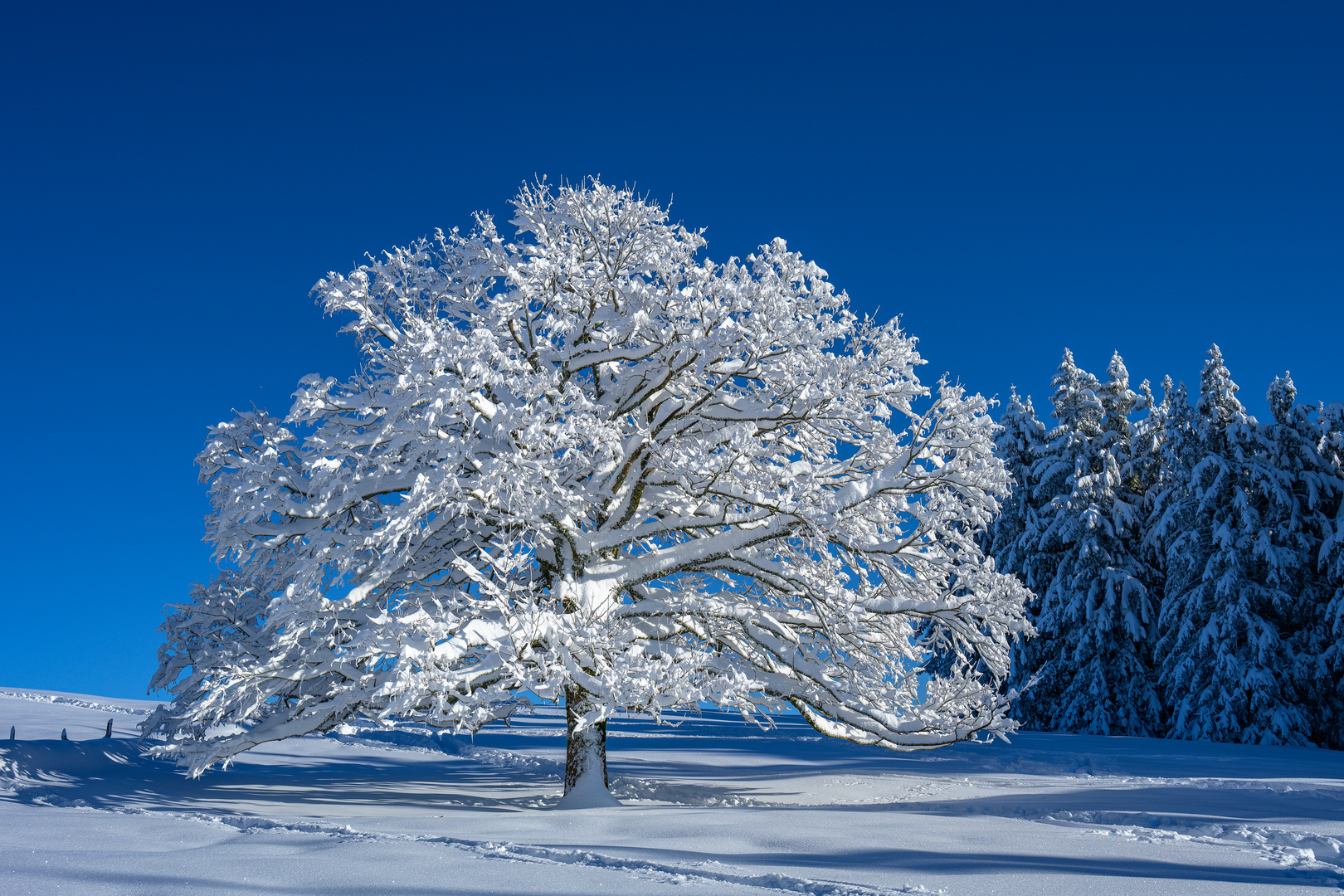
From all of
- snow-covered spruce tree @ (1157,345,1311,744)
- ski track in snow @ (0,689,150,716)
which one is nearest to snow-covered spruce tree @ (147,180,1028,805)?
ski track in snow @ (0,689,150,716)

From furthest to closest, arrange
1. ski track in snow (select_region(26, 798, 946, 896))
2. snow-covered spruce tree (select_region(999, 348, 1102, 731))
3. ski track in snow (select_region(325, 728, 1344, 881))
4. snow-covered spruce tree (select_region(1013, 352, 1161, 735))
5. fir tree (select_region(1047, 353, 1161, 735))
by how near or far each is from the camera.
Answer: snow-covered spruce tree (select_region(999, 348, 1102, 731))
snow-covered spruce tree (select_region(1013, 352, 1161, 735))
fir tree (select_region(1047, 353, 1161, 735))
ski track in snow (select_region(325, 728, 1344, 881))
ski track in snow (select_region(26, 798, 946, 896))

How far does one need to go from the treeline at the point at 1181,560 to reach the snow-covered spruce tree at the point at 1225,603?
0.16 ft

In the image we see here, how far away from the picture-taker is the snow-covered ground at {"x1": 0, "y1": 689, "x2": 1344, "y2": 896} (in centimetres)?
462

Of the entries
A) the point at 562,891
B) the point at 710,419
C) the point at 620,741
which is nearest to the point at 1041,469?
the point at 620,741

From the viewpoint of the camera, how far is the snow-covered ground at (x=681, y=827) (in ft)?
15.2

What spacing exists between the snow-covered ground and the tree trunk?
55cm

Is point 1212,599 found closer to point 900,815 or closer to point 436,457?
point 900,815

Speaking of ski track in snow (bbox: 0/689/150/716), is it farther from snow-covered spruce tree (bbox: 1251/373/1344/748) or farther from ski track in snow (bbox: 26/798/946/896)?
snow-covered spruce tree (bbox: 1251/373/1344/748)

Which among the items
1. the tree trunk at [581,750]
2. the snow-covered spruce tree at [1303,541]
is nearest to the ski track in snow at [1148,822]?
the tree trunk at [581,750]

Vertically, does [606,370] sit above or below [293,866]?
above

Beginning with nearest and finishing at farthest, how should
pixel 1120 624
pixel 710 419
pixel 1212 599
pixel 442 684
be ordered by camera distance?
pixel 442 684, pixel 710 419, pixel 1212 599, pixel 1120 624

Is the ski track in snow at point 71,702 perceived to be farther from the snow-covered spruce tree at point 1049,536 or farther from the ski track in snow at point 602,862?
the snow-covered spruce tree at point 1049,536

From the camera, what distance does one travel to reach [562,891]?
4336 millimetres

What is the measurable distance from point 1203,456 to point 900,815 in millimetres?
22630
